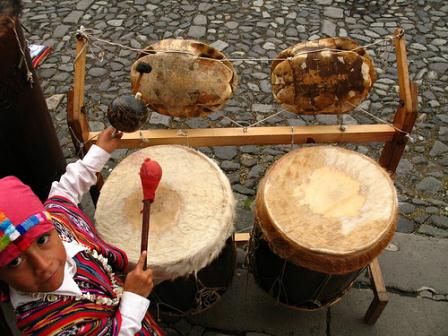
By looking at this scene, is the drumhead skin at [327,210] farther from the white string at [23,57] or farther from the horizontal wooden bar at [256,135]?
the white string at [23,57]

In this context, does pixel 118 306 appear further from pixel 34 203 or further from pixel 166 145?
pixel 166 145

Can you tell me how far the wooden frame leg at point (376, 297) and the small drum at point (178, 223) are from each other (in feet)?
3.28

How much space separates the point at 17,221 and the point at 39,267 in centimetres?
18

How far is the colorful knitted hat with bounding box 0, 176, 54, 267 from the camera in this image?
4.19ft

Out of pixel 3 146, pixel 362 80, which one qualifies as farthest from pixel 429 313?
pixel 3 146

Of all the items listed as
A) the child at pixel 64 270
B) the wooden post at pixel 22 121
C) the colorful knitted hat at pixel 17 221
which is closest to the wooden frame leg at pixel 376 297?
the child at pixel 64 270

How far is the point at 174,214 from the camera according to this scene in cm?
200

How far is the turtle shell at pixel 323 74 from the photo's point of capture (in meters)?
2.36

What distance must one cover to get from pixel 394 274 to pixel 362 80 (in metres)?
1.48

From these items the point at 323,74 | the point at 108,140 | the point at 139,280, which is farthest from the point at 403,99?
the point at 139,280

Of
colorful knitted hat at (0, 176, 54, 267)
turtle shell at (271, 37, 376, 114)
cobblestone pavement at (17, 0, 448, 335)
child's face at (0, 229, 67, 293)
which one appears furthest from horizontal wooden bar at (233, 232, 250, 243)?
colorful knitted hat at (0, 176, 54, 267)

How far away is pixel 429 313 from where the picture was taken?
2793 mm

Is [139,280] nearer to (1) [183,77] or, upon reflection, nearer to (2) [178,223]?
(2) [178,223]

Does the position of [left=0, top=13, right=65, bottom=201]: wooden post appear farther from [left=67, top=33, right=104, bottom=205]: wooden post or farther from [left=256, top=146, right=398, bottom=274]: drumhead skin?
[left=256, top=146, right=398, bottom=274]: drumhead skin
